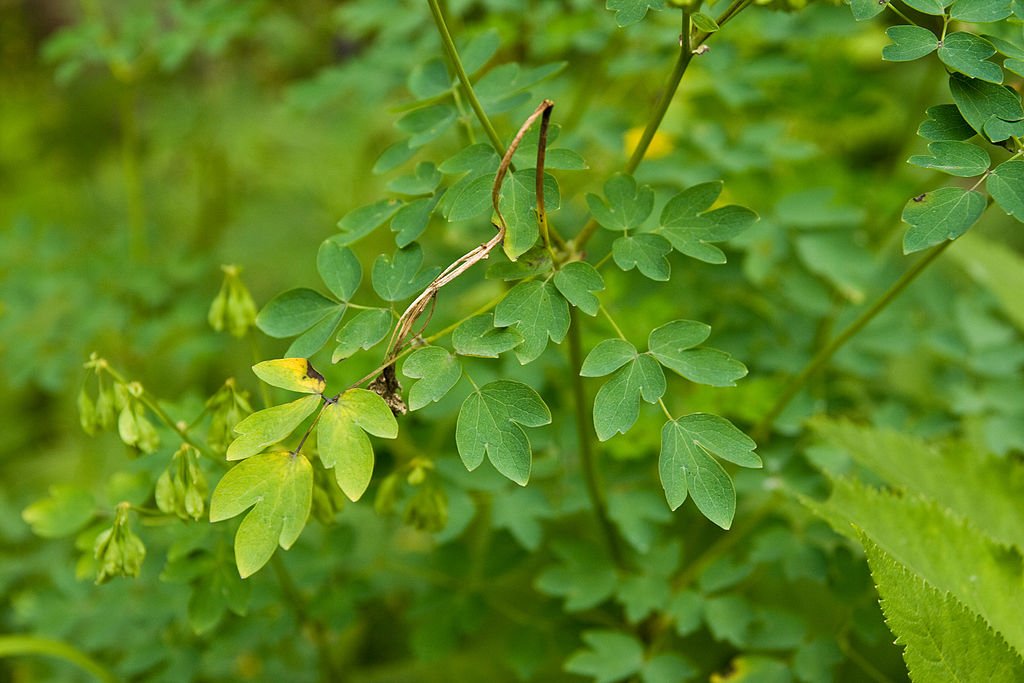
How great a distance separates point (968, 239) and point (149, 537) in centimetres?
163

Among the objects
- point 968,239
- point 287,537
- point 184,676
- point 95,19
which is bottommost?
point 968,239

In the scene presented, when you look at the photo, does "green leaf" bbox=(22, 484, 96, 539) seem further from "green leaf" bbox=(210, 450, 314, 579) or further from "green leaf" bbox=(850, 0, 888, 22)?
"green leaf" bbox=(850, 0, 888, 22)

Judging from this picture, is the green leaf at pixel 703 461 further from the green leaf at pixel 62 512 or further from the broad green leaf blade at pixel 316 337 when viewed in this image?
the green leaf at pixel 62 512

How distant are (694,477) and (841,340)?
44 centimetres

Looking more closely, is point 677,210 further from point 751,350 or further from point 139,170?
point 139,170

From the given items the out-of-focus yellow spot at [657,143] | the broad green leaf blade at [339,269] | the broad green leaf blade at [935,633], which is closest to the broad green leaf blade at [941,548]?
the broad green leaf blade at [935,633]

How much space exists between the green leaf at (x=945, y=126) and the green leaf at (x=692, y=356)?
29cm

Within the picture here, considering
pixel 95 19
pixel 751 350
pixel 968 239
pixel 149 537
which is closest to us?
pixel 149 537

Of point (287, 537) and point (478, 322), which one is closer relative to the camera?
point (287, 537)

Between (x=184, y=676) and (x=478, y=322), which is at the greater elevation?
(x=478, y=322)

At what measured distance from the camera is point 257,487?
76 centimetres

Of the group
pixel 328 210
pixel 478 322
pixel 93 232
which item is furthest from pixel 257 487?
pixel 93 232

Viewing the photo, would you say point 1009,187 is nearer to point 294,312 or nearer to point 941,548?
point 941,548

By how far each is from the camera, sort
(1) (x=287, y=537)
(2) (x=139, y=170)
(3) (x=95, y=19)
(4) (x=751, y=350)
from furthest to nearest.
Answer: (2) (x=139, y=170) < (3) (x=95, y=19) < (4) (x=751, y=350) < (1) (x=287, y=537)
